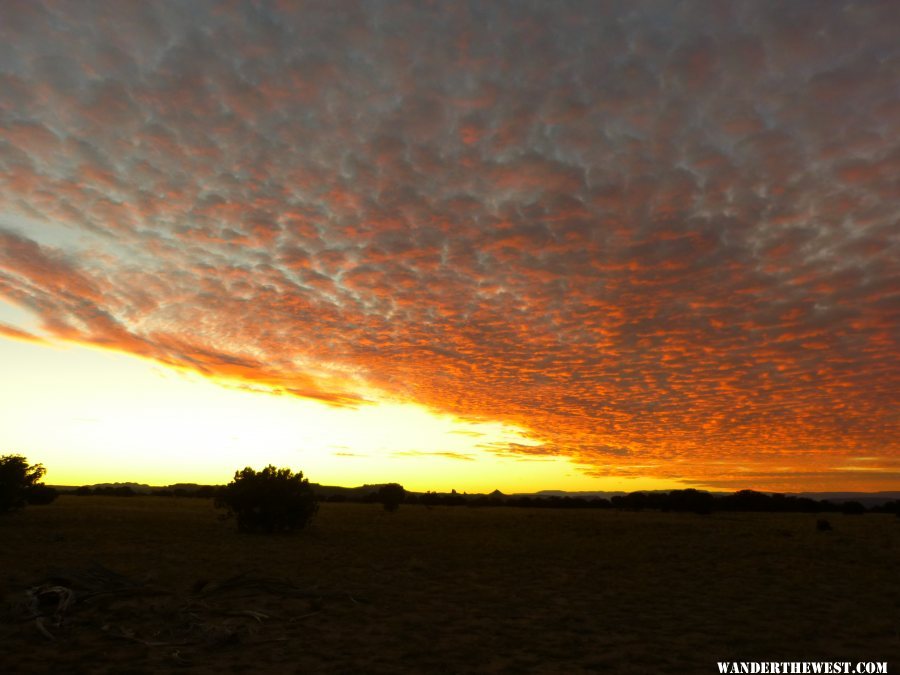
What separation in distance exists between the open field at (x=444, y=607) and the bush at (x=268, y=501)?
5.16 metres

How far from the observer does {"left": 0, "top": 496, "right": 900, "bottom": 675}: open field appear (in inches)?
374

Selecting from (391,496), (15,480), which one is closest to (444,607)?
(15,480)

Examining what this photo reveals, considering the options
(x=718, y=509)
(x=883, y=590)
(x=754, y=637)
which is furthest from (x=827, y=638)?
(x=718, y=509)

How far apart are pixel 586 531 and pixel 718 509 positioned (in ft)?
120

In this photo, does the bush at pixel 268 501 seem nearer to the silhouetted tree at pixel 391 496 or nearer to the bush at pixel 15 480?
the bush at pixel 15 480

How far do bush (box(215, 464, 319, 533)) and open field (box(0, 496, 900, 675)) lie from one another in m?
5.16

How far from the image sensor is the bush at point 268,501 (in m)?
30.1

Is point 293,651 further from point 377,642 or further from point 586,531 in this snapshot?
point 586,531

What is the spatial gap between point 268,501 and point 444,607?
749 inches

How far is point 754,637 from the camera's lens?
35.4 feet

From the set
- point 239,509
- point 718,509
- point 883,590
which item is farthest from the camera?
point 718,509

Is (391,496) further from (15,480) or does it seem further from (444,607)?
(444,607)

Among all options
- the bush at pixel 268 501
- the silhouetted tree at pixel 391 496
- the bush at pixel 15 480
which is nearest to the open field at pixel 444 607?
the bush at pixel 268 501

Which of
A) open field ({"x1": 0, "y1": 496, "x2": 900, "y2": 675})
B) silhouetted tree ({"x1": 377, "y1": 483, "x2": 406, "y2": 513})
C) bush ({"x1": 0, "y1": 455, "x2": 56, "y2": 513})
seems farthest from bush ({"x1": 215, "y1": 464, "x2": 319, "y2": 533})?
silhouetted tree ({"x1": 377, "y1": 483, "x2": 406, "y2": 513})
